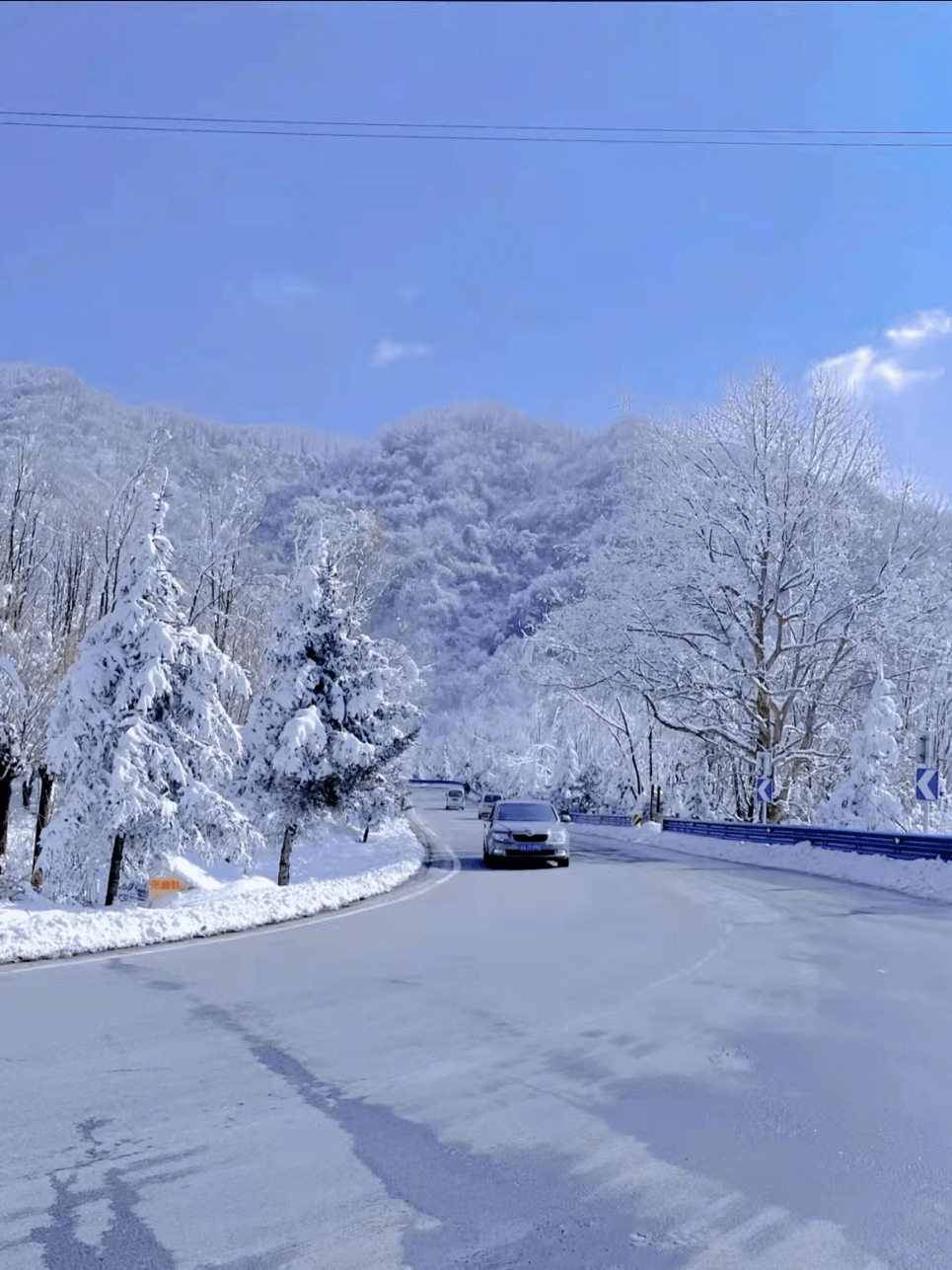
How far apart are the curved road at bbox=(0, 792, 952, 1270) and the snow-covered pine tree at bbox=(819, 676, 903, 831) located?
31033 mm

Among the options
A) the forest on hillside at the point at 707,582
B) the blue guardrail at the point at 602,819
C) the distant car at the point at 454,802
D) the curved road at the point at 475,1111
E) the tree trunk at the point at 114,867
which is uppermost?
the forest on hillside at the point at 707,582

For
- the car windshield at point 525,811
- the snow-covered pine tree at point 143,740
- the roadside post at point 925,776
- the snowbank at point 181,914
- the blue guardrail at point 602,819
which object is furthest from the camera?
the blue guardrail at point 602,819

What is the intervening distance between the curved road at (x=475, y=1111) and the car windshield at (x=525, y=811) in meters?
16.6

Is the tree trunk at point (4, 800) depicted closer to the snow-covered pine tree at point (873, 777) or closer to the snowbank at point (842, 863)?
the snowbank at point (842, 863)

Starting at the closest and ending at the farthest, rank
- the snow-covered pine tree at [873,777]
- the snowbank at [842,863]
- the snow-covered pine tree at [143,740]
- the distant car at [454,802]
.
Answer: the snow-covered pine tree at [143,740], the snowbank at [842,863], the snow-covered pine tree at [873,777], the distant car at [454,802]

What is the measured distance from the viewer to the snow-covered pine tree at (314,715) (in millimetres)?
26594

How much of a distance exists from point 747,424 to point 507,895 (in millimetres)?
22704

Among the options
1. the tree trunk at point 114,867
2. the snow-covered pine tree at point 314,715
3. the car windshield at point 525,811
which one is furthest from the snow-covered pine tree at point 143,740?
the car windshield at point 525,811

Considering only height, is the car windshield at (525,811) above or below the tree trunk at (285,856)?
above

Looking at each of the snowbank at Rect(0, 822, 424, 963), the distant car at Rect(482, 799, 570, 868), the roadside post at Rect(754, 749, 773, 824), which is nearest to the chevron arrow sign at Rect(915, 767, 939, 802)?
the distant car at Rect(482, 799, 570, 868)

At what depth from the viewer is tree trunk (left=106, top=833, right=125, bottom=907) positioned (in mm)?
20312

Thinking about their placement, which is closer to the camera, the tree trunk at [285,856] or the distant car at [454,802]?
the tree trunk at [285,856]

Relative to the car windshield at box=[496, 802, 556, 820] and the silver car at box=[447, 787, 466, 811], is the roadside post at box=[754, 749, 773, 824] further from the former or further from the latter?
the silver car at box=[447, 787, 466, 811]

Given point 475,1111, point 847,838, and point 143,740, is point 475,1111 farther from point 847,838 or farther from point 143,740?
point 847,838
